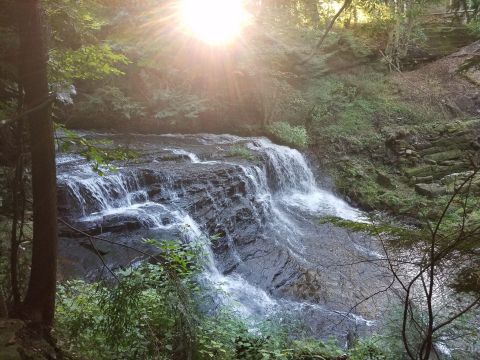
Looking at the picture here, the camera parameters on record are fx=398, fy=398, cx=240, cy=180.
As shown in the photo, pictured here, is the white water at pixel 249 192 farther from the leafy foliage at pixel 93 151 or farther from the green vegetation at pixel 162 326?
the leafy foliage at pixel 93 151

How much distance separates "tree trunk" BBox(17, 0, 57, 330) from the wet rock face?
380 cm

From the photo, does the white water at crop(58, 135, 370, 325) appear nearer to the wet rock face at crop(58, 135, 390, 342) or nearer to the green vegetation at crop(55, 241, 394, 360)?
the wet rock face at crop(58, 135, 390, 342)

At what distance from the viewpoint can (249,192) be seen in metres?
11.5

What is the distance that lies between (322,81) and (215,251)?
1381 cm

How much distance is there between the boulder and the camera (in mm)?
13052

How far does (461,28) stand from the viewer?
22000mm

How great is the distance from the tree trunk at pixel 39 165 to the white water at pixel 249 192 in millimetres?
2746

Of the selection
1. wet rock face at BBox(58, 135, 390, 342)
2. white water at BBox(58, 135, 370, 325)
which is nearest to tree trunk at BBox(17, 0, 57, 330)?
white water at BBox(58, 135, 370, 325)

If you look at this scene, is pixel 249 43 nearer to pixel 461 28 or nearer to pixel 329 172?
pixel 329 172

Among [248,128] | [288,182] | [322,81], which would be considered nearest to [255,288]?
[288,182]

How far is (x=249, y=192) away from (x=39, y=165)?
8923 mm

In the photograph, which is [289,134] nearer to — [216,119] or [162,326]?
[216,119]

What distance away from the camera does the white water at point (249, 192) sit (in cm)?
795

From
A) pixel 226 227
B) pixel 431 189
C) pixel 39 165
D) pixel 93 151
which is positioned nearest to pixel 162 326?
pixel 93 151
